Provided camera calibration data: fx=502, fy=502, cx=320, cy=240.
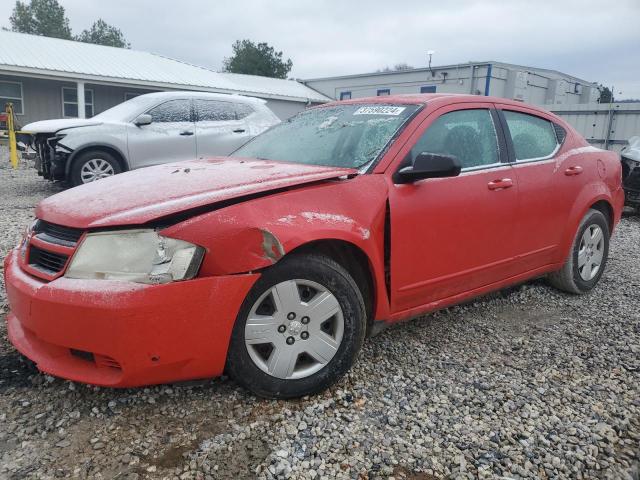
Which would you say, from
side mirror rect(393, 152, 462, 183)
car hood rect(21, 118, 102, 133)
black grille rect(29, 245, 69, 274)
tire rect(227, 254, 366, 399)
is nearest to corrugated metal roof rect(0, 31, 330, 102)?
car hood rect(21, 118, 102, 133)

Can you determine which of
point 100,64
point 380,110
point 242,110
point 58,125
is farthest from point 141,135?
point 100,64

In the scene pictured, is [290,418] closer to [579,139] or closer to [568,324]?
[568,324]

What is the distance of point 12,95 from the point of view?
19.0 m

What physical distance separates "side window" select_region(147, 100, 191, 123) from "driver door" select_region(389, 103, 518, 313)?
19.9ft

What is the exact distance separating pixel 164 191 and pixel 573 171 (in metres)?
3.09

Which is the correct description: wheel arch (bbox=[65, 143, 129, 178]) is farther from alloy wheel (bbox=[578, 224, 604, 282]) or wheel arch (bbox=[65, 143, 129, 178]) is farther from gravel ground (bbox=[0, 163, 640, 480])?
alloy wheel (bbox=[578, 224, 604, 282])

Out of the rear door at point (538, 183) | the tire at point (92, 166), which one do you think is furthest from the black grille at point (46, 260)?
the tire at point (92, 166)

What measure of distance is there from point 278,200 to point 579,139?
302 centimetres

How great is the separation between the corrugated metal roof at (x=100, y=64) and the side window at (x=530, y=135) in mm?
18316

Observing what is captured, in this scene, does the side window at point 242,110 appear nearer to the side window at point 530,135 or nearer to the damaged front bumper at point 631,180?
the side window at point 530,135

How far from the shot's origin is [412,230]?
9.06 ft

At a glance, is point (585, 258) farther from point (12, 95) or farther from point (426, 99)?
point (12, 95)

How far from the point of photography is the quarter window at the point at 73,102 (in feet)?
65.5

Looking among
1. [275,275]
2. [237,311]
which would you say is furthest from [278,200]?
[237,311]
